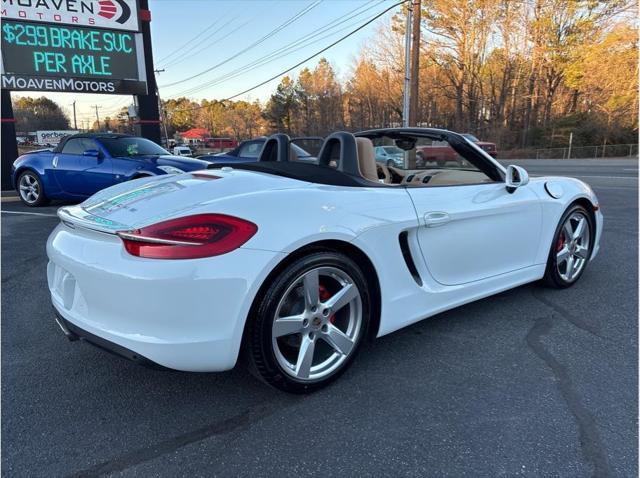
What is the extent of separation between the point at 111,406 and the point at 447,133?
8.78 feet

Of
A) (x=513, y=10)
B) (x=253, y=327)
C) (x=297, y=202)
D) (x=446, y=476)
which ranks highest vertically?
(x=513, y=10)

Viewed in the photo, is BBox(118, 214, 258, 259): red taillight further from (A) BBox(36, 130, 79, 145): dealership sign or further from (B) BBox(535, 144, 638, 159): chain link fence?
(A) BBox(36, 130, 79, 145): dealership sign

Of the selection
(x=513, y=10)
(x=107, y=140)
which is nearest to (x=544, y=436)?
(x=107, y=140)

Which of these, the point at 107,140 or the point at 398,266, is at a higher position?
the point at 107,140

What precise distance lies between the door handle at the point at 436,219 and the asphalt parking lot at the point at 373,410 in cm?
78

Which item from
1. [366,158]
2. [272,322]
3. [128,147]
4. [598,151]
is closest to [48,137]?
[128,147]

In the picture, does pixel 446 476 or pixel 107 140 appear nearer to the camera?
pixel 446 476

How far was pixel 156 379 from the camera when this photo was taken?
247 centimetres

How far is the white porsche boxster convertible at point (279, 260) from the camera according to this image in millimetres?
1903

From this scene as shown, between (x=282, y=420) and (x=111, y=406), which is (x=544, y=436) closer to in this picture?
(x=282, y=420)

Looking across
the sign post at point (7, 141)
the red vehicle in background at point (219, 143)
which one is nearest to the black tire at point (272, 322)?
the sign post at point (7, 141)

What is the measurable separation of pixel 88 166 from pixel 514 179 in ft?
24.9

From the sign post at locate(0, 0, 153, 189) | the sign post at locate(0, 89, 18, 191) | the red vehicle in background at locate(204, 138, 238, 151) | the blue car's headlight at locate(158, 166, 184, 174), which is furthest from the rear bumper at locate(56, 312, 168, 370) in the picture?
the red vehicle in background at locate(204, 138, 238, 151)

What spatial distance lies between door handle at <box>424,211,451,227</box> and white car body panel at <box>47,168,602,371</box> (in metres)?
0.03
